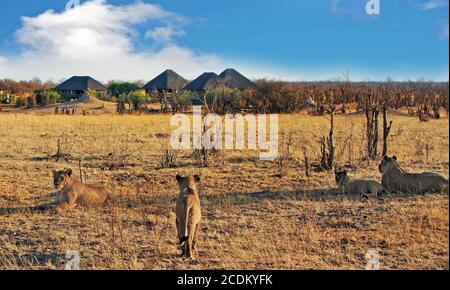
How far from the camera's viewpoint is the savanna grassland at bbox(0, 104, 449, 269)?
19.2ft

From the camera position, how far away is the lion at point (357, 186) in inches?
377

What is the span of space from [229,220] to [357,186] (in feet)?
10.7

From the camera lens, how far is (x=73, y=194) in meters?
8.73

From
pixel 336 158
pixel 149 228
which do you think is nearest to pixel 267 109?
pixel 336 158

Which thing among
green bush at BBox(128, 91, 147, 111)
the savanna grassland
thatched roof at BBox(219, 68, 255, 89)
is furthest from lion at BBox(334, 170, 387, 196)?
thatched roof at BBox(219, 68, 255, 89)

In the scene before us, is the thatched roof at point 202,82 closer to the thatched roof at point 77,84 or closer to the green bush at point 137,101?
the green bush at point 137,101

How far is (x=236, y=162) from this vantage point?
1415 cm

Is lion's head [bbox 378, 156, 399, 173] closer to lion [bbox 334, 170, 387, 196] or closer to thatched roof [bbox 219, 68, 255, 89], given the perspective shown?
lion [bbox 334, 170, 387, 196]

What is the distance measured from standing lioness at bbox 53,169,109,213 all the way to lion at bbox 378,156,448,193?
18.7 ft

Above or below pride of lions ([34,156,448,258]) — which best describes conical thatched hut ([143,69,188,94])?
above

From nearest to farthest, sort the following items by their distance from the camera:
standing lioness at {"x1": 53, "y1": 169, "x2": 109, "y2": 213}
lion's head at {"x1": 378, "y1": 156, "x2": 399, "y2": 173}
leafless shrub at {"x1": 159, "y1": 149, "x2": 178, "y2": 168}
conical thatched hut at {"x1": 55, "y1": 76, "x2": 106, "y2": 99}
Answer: standing lioness at {"x1": 53, "y1": 169, "x2": 109, "y2": 213}, lion's head at {"x1": 378, "y1": 156, "x2": 399, "y2": 173}, leafless shrub at {"x1": 159, "y1": 149, "x2": 178, "y2": 168}, conical thatched hut at {"x1": 55, "y1": 76, "x2": 106, "y2": 99}
